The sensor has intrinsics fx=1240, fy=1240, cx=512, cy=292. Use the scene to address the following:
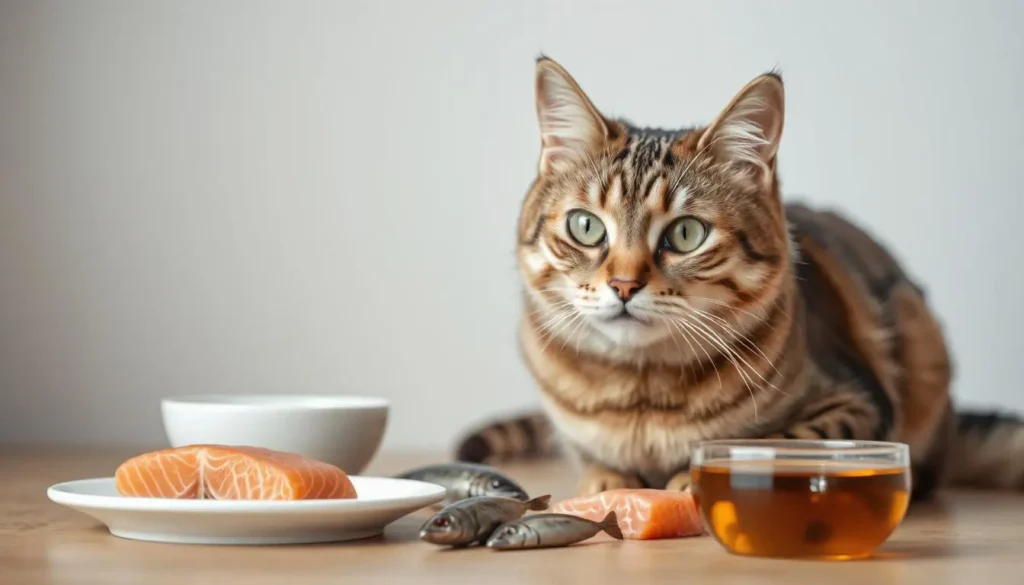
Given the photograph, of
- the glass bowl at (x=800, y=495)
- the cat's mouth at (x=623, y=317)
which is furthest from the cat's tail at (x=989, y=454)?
the glass bowl at (x=800, y=495)

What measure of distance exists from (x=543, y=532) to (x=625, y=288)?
0.39 metres

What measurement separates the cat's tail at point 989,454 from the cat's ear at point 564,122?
0.97 meters

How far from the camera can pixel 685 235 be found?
1.66 meters

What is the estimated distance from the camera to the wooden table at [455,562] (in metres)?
1.13

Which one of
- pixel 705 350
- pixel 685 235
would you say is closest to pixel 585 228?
pixel 685 235

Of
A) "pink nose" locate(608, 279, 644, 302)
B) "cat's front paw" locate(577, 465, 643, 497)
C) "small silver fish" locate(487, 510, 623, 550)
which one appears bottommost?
"cat's front paw" locate(577, 465, 643, 497)

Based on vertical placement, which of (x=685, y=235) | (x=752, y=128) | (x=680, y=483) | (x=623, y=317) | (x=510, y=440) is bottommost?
(x=510, y=440)

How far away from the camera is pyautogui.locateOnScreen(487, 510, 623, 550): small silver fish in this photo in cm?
130

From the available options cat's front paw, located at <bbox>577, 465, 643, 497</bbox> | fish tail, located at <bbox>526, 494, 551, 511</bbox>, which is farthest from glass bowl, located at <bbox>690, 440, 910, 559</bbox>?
cat's front paw, located at <bbox>577, 465, 643, 497</bbox>

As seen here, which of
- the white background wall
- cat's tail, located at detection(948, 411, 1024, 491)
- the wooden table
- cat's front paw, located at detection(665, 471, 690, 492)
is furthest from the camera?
the white background wall

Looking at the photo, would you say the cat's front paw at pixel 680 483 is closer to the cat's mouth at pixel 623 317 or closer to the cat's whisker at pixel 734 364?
the cat's whisker at pixel 734 364

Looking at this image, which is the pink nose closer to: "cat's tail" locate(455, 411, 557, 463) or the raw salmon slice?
the raw salmon slice

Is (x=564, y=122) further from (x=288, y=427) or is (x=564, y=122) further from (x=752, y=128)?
(x=288, y=427)

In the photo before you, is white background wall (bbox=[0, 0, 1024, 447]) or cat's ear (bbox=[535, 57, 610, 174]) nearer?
cat's ear (bbox=[535, 57, 610, 174])
